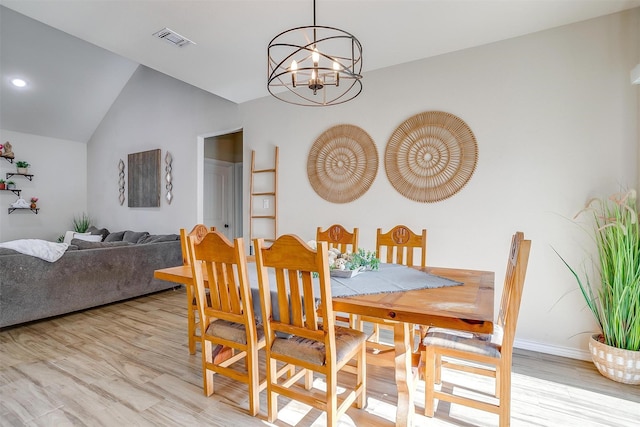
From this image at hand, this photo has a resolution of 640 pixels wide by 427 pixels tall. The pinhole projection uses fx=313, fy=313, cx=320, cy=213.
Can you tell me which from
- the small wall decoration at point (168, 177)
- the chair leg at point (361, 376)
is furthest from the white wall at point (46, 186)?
the chair leg at point (361, 376)

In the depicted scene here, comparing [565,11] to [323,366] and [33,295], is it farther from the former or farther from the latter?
[33,295]

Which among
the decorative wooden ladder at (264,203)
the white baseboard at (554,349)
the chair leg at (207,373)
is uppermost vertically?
the decorative wooden ladder at (264,203)

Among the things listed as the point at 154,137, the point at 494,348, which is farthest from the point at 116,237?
the point at 494,348

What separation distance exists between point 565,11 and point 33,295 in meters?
5.28

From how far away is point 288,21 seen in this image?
100 inches

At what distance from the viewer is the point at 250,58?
124 inches

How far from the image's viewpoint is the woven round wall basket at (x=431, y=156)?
2930mm

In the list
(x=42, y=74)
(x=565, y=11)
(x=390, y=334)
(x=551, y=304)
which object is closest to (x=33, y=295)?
(x=390, y=334)

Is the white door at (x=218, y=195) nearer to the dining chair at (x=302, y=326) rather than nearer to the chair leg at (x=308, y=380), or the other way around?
the chair leg at (x=308, y=380)

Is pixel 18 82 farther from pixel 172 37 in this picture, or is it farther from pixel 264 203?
pixel 264 203

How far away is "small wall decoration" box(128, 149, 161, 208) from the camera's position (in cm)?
555

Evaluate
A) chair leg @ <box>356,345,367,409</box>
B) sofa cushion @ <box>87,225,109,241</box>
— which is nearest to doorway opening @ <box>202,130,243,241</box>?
sofa cushion @ <box>87,225,109,241</box>

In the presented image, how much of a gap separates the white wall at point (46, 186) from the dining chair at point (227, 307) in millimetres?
6397

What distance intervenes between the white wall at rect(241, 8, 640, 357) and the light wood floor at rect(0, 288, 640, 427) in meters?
0.59
